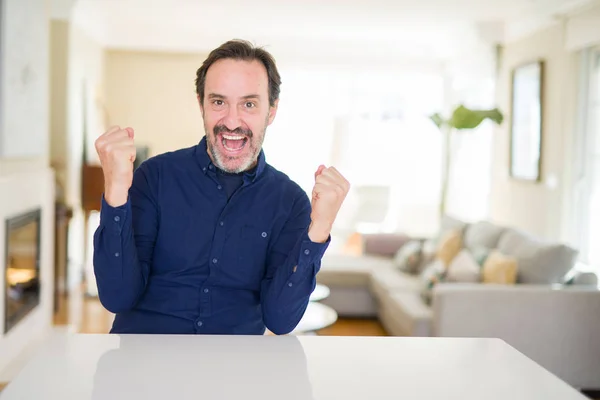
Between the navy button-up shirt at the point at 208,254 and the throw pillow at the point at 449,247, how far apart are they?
3196mm

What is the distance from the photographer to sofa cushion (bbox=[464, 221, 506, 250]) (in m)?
4.71

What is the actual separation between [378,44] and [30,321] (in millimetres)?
5780

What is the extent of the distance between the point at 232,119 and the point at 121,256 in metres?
0.40

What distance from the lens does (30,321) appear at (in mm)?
4355

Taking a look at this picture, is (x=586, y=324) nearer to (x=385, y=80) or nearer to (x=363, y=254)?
(x=363, y=254)

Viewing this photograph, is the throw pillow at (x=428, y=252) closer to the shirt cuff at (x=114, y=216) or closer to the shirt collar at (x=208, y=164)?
the shirt collar at (x=208, y=164)

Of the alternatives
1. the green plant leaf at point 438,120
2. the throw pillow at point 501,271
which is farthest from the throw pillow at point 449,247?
the green plant leaf at point 438,120

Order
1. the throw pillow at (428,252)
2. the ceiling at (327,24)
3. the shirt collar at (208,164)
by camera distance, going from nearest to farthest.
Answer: the shirt collar at (208,164)
the throw pillow at (428,252)
the ceiling at (327,24)

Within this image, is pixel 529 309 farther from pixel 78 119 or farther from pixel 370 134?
pixel 370 134

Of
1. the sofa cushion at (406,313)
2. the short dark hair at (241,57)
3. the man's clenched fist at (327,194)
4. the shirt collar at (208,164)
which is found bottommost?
the sofa cushion at (406,313)

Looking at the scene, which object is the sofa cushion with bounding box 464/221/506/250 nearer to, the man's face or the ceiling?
the ceiling

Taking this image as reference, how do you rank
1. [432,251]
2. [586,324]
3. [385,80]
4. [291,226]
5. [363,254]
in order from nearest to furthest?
1. [291,226]
2. [586,324]
3. [432,251]
4. [363,254]
5. [385,80]

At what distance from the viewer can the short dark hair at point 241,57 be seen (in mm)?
1736

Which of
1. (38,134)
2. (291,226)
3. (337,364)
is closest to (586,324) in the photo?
(291,226)
